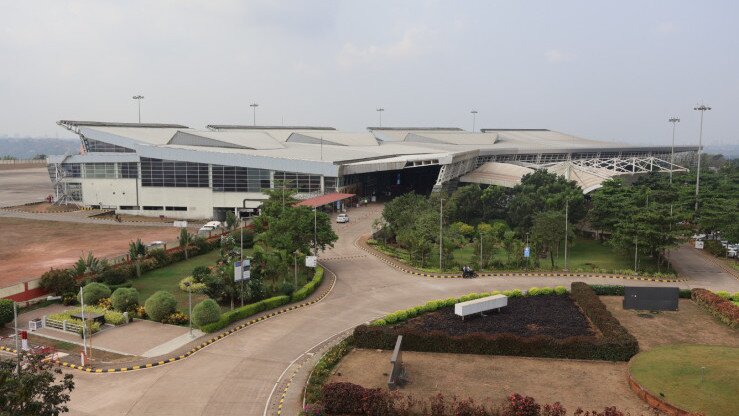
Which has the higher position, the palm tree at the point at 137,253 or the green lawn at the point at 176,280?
the palm tree at the point at 137,253

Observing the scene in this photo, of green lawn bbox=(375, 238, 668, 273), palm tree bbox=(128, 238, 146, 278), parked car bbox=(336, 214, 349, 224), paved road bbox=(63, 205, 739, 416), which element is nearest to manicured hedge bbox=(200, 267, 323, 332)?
paved road bbox=(63, 205, 739, 416)

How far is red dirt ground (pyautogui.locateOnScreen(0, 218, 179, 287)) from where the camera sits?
130 feet

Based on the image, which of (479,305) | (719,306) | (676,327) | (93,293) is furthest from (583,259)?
(93,293)

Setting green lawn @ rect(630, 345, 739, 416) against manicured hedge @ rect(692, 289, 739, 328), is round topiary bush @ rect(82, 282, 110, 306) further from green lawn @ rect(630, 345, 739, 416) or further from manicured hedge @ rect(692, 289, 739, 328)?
manicured hedge @ rect(692, 289, 739, 328)

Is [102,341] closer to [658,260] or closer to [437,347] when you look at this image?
[437,347]

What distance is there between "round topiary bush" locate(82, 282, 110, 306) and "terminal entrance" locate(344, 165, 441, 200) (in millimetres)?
42241

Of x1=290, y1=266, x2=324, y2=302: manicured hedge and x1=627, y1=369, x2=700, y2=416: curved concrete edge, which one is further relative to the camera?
x1=290, y1=266, x2=324, y2=302: manicured hedge

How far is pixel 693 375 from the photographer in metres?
21.2

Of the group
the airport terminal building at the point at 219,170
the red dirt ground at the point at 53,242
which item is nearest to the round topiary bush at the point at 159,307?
the red dirt ground at the point at 53,242

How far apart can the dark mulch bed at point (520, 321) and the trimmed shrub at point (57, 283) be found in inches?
719

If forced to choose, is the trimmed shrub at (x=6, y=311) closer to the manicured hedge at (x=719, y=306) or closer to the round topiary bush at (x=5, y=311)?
the round topiary bush at (x=5, y=311)

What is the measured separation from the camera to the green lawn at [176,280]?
3212cm

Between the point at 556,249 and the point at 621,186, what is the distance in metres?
14.2

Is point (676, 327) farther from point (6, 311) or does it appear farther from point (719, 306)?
point (6, 311)
